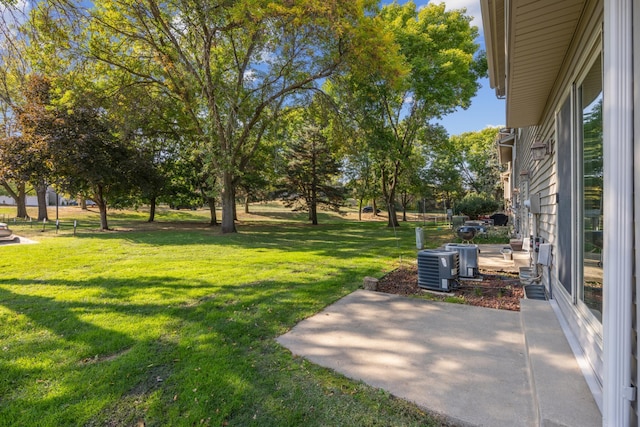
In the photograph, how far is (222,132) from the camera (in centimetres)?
1245

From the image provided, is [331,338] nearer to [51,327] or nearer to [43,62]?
[51,327]

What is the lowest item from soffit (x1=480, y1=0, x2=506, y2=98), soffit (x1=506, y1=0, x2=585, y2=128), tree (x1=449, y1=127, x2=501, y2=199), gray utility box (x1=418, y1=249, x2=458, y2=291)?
gray utility box (x1=418, y1=249, x2=458, y2=291)

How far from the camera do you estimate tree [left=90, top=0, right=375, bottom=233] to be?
10.2 meters

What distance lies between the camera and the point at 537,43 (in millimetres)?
2990

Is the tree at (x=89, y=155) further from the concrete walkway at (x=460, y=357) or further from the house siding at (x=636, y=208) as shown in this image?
the house siding at (x=636, y=208)

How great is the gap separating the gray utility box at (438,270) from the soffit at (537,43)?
2410mm

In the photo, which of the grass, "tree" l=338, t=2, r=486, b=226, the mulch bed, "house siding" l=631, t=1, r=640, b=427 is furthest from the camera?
"tree" l=338, t=2, r=486, b=226

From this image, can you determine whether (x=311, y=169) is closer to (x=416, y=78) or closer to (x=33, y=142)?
(x=416, y=78)

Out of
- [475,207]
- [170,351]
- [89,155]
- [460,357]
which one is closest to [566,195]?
[460,357]

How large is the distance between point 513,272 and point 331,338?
4587 mm

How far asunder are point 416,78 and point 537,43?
503 inches

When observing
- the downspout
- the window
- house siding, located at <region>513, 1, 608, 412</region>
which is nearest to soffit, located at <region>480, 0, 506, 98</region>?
house siding, located at <region>513, 1, 608, 412</region>

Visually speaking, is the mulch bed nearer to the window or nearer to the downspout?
the window

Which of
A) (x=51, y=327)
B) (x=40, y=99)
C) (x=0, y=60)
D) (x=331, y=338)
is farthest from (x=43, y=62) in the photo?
(x=331, y=338)
